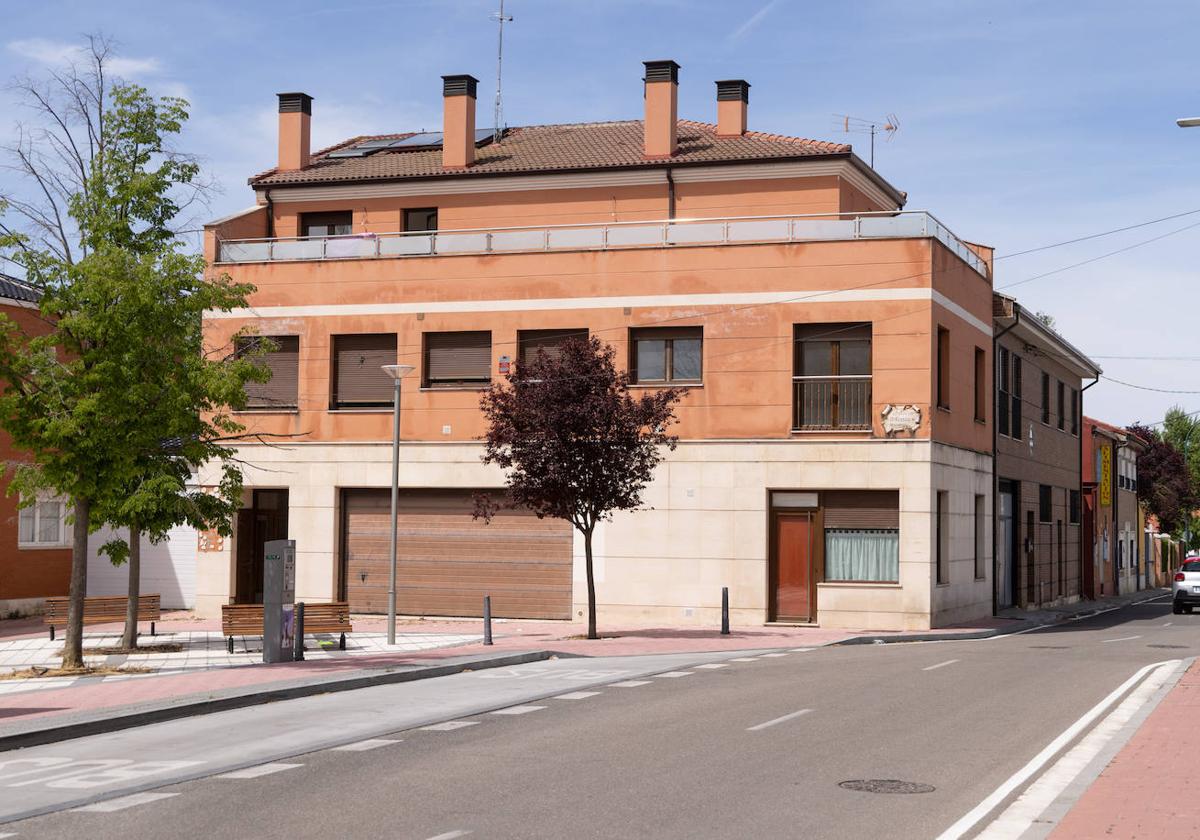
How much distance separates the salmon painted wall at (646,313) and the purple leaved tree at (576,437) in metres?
4.81

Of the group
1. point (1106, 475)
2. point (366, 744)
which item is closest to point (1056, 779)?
point (366, 744)

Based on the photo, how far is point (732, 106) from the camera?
37844 millimetres

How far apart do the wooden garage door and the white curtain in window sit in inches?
233

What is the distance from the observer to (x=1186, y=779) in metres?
10.7

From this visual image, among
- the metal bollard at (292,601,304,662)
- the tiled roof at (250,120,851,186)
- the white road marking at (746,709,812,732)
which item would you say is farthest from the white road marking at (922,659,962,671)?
the tiled roof at (250,120,851,186)

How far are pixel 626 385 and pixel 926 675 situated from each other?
31.2 feet

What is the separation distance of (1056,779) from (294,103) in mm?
34333

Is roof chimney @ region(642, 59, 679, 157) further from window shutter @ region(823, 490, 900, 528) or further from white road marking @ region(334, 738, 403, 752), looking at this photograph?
white road marking @ region(334, 738, 403, 752)

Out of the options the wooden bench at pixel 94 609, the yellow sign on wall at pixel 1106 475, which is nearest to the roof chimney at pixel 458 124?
the wooden bench at pixel 94 609

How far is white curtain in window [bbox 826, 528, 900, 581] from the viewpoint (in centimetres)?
3055

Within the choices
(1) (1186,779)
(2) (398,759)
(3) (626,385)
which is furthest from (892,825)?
(3) (626,385)

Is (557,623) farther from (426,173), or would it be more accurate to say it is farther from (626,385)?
(426,173)

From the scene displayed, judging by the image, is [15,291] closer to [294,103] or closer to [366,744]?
[294,103]

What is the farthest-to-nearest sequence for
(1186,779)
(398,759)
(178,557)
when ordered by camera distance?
1. (178,557)
2. (398,759)
3. (1186,779)
